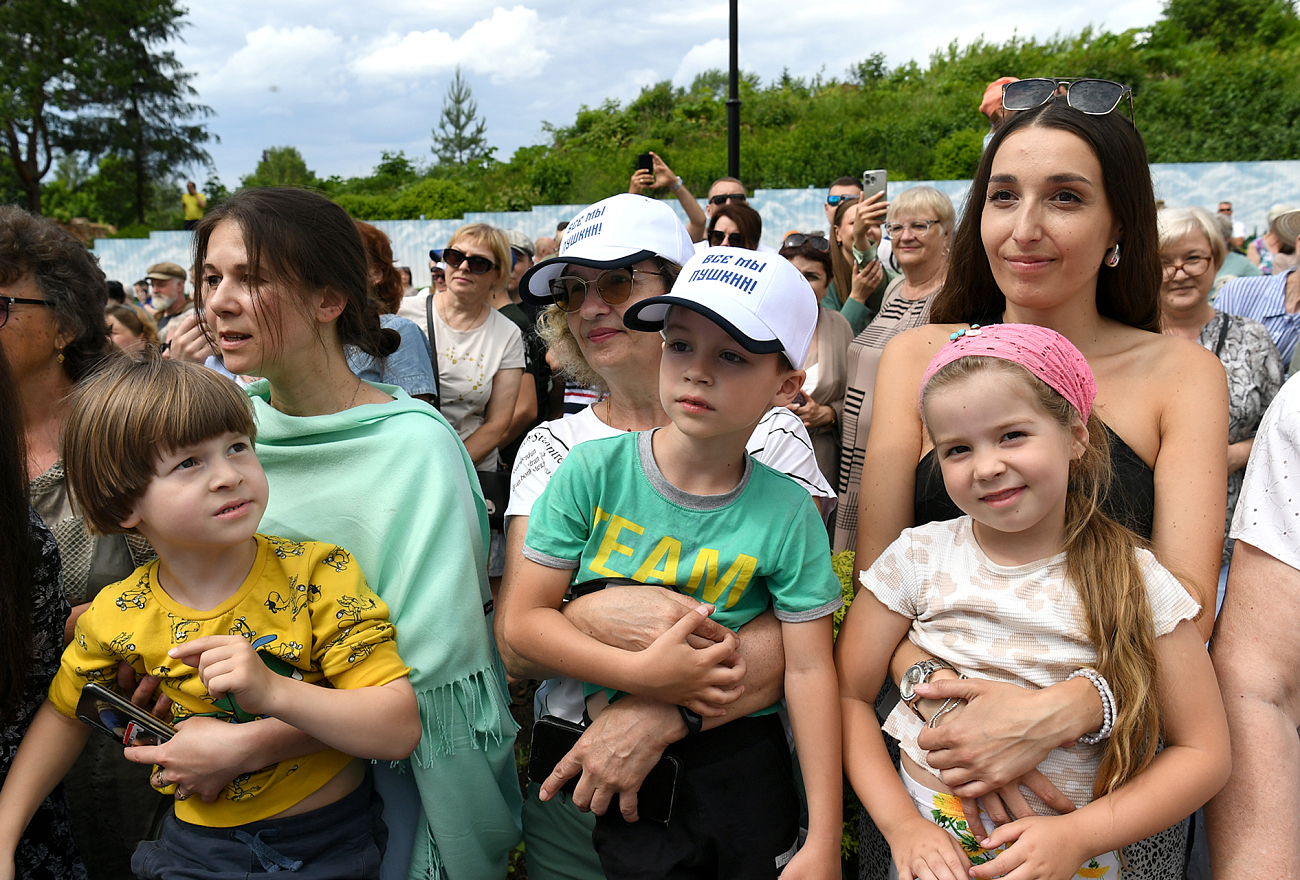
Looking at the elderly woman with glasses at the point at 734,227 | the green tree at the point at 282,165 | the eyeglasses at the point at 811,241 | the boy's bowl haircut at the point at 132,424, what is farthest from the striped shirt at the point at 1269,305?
the green tree at the point at 282,165

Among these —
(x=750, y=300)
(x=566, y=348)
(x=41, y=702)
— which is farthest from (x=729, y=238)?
(x=41, y=702)

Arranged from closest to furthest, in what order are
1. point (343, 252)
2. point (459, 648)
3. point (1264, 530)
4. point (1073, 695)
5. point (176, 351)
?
point (1073, 695) < point (1264, 530) < point (459, 648) < point (343, 252) < point (176, 351)

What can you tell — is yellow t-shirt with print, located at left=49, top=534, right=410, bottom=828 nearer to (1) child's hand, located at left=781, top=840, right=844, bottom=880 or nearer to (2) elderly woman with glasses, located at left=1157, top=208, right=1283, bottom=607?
(1) child's hand, located at left=781, top=840, right=844, bottom=880

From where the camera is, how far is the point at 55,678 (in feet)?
5.98

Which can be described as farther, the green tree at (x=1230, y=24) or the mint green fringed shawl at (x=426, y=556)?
the green tree at (x=1230, y=24)

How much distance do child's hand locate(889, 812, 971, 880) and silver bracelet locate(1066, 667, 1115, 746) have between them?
315 mm

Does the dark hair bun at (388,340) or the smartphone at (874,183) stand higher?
Result: the smartphone at (874,183)

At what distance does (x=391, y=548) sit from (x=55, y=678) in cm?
74

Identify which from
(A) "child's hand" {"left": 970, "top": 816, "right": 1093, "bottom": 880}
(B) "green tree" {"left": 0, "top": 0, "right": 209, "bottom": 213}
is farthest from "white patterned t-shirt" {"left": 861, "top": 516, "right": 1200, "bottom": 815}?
(B) "green tree" {"left": 0, "top": 0, "right": 209, "bottom": 213}

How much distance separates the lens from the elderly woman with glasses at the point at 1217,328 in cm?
379

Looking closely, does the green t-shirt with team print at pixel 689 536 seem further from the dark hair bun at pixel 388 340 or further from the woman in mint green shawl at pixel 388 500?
the dark hair bun at pixel 388 340

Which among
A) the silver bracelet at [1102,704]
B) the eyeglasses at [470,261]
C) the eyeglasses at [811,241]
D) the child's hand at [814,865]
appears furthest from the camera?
Result: the eyeglasses at [811,241]

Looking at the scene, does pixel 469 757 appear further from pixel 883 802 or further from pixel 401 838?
pixel 883 802

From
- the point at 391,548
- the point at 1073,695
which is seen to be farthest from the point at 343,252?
the point at 1073,695
